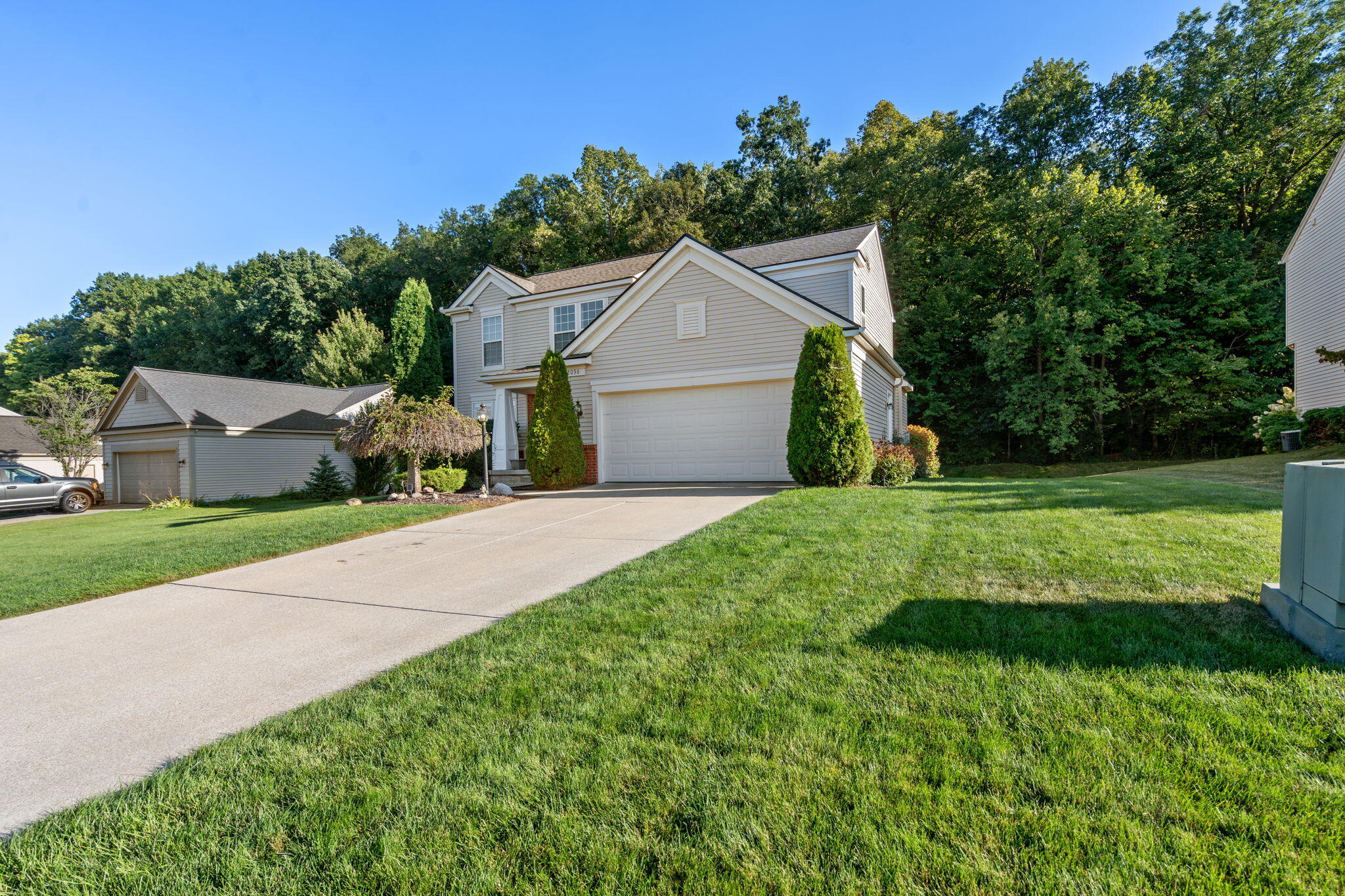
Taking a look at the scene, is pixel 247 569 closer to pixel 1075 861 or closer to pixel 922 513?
pixel 1075 861

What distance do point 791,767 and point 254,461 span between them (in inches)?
849

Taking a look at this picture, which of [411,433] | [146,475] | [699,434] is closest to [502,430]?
[411,433]

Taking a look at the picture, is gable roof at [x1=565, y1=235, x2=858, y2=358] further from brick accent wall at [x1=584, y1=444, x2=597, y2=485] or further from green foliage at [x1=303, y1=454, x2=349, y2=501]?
green foliage at [x1=303, y1=454, x2=349, y2=501]

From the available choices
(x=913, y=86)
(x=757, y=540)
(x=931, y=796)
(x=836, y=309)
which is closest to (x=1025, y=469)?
(x=836, y=309)

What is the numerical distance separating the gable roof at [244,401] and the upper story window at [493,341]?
5.87m

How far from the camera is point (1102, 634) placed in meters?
3.08

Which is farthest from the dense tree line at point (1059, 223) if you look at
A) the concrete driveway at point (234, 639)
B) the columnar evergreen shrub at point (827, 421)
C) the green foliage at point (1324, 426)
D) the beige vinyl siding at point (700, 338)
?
the concrete driveway at point (234, 639)

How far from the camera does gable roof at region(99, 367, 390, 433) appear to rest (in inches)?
696

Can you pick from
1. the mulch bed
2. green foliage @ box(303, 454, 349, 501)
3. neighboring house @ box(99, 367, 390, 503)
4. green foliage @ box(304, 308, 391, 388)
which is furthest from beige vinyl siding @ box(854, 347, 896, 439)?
green foliage @ box(304, 308, 391, 388)

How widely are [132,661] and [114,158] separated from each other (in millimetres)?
13257

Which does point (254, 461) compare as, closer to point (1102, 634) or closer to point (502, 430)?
point (502, 430)

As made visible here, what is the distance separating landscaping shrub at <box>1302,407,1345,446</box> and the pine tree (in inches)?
958

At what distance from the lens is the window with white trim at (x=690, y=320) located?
480 inches

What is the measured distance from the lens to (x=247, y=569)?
231 inches
